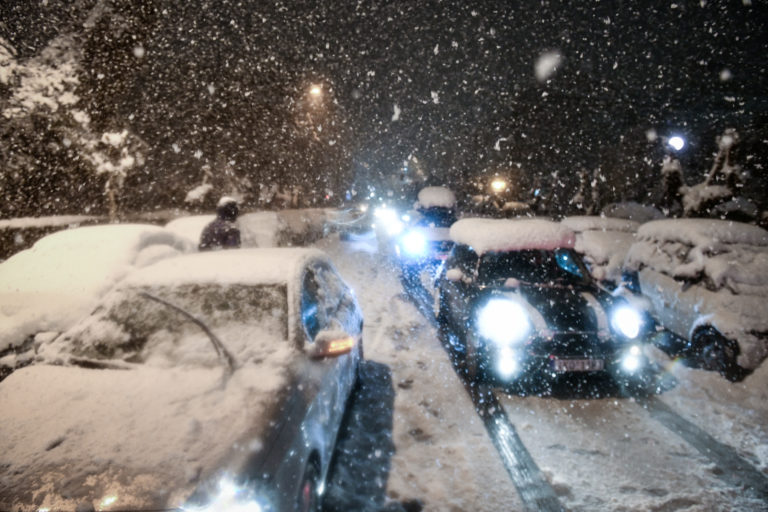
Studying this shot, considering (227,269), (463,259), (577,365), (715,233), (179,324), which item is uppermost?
(715,233)

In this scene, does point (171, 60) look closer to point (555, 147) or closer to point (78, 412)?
point (78, 412)

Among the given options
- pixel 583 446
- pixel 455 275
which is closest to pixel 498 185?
pixel 455 275

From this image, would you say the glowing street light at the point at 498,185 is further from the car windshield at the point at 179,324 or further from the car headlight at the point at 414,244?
the car windshield at the point at 179,324

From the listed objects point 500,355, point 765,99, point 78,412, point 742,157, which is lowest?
point 500,355

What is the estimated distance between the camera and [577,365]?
168 inches

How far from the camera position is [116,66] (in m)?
11.7

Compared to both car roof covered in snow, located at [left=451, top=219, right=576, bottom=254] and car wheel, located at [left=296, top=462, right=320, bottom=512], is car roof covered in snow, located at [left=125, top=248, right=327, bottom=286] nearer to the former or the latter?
car wheel, located at [left=296, top=462, right=320, bottom=512]

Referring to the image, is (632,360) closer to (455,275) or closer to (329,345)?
(455,275)

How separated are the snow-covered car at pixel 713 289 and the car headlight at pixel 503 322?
8.74 feet

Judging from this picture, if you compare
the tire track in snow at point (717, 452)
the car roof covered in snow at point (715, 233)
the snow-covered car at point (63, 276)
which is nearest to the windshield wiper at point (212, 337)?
the snow-covered car at point (63, 276)

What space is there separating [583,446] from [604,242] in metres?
6.72

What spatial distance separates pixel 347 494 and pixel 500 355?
220 centimetres

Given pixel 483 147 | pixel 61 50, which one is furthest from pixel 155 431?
pixel 483 147

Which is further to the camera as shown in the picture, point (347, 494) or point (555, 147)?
point (555, 147)
